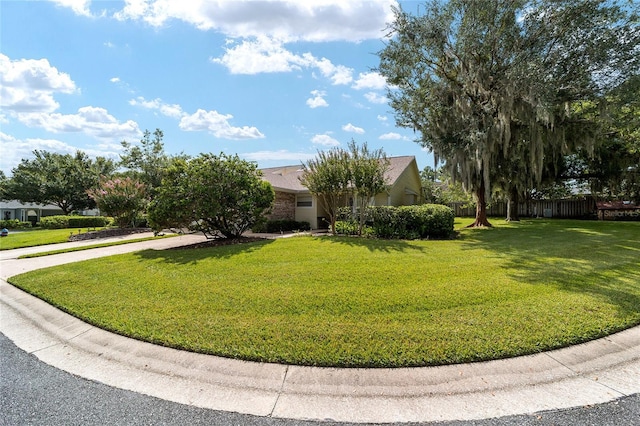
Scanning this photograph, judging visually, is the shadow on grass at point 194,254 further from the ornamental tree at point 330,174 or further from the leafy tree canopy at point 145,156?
the leafy tree canopy at point 145,156

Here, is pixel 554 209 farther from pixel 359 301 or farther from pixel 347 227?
pixel 359 301

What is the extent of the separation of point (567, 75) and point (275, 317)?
13895 millimetres

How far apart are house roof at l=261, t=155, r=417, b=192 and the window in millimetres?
455

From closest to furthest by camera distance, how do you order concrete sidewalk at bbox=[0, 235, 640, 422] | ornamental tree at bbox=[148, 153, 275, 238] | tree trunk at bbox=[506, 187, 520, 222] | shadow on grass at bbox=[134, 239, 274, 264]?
concrete sidewalk at bbox=[0, 235, 640, 422] → shadow on grass at bbox=[134, 239, 274, 264] → ornamental tree at bbox=[148, 153, 275, 238] → tree trunk at bbox=[506, 187, 520, 222]

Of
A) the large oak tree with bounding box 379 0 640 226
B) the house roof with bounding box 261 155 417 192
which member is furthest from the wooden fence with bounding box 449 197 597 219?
the large oak tree with bounding box 379 0 640 226

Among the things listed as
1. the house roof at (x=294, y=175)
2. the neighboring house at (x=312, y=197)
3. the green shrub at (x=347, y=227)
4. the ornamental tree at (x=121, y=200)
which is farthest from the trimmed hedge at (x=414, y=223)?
the ornamental tree at (x=121, y=200)

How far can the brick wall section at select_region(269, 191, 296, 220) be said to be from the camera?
15.8m

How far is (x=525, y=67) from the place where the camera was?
10898mm

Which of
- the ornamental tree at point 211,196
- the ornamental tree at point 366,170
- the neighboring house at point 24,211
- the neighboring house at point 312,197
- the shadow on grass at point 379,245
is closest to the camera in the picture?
the shadow on grass at point 379,245

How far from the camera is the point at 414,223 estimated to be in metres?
11.6

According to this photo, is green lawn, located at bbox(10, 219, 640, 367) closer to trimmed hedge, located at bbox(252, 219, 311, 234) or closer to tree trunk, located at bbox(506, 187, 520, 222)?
trimmed hedge, located at bbox(252, 219, 311, 234)

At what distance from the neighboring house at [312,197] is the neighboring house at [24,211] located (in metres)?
32.2

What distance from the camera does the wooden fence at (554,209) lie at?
22.5 m

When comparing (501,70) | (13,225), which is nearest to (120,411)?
(501,70)
